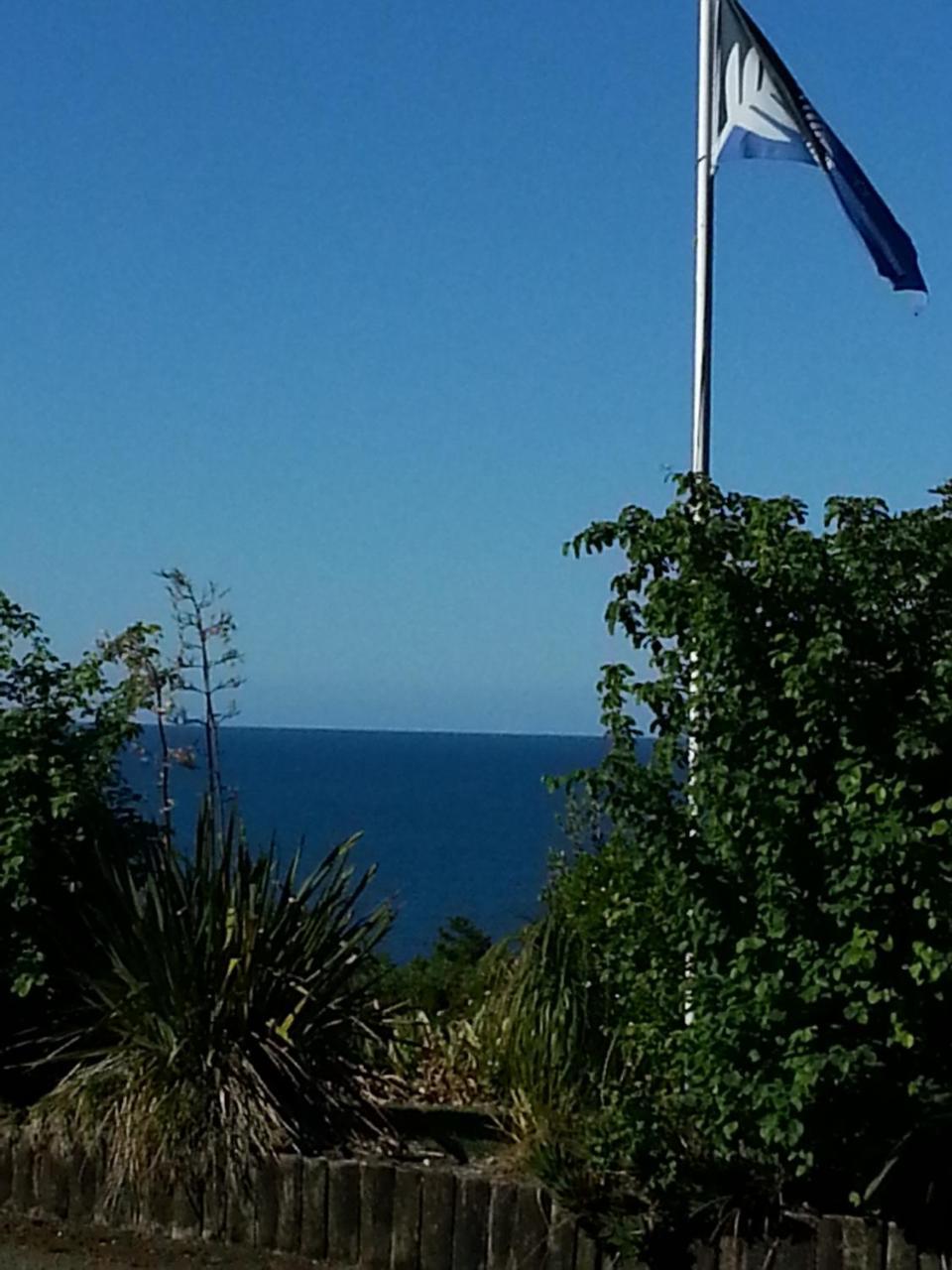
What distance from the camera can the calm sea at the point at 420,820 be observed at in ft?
31.5

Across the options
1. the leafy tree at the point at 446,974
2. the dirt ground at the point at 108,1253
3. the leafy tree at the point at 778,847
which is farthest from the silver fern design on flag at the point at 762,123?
the dirt ground at the point at 108,1253

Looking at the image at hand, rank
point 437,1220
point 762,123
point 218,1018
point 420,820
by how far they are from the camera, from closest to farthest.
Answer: point 437,1220 < point 218,1018 < point 762,123 < point 420,820

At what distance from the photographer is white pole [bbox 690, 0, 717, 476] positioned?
8.58 m

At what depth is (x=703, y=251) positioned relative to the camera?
8766 millimetres

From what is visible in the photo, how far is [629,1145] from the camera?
710 centimetres

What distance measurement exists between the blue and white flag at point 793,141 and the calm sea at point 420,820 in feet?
8.23

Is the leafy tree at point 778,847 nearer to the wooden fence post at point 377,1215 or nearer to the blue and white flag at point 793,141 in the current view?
the wooden fence post at point 377,1215

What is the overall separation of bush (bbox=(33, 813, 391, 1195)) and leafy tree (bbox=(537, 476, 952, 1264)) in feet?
4.44

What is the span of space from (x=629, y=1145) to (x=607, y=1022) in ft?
4.10

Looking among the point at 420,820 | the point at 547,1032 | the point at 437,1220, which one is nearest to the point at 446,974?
the point at 547,1032

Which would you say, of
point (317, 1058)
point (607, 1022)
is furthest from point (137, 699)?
point (607, 1022)

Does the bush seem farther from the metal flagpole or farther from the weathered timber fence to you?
the metal flagpole

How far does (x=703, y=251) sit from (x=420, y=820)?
27.9 m

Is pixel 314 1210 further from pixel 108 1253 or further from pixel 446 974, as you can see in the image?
pixel 446 974
